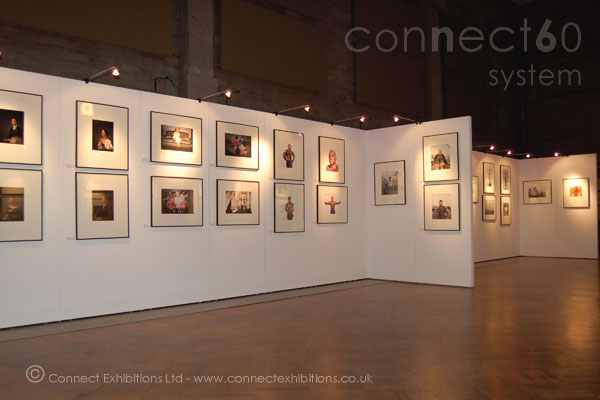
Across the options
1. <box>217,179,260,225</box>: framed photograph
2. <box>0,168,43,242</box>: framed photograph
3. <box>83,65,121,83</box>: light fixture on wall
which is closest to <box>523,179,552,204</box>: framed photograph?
<box>217,179,260,225</box>: framed photograph

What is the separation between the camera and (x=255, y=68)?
41.6ft

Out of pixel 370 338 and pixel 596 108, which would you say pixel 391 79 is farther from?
pixel 370 338

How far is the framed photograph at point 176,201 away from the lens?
8.91m

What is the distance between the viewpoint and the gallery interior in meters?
5.53

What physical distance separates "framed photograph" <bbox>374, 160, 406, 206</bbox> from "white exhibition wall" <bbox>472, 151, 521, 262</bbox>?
504 centimetres

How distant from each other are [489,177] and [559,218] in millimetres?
3330

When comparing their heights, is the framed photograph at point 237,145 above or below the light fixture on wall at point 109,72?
below

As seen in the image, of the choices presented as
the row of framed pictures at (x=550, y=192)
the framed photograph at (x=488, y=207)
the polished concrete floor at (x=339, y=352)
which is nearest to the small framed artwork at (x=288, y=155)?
the polished concrete floor at (x=339, y=352)

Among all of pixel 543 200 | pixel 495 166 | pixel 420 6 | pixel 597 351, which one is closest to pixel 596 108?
pixel 543 200

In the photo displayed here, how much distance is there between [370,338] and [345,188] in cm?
605

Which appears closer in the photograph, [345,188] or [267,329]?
[267,329]

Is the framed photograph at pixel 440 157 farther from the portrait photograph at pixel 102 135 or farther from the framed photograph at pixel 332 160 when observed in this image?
the portrait photograph at pixel 102 135

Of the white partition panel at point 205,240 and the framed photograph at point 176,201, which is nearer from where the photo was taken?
the white partition panel at point 205,240

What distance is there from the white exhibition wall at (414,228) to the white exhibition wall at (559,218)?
8.67 m
